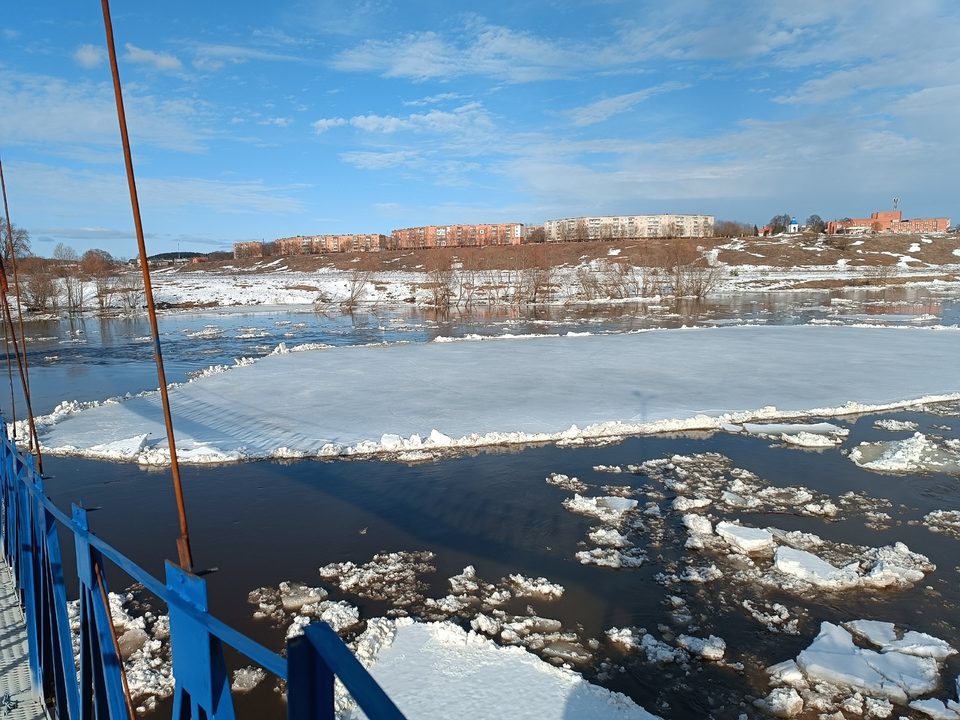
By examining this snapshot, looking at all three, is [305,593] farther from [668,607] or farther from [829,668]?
[829,668]

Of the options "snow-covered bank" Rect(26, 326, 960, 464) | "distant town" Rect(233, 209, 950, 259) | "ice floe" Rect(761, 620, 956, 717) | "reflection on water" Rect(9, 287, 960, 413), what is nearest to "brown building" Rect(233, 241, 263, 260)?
"distant town" Rect(233, 209, 950, 259)

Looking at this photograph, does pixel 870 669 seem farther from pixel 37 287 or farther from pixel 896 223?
pixel 896 223

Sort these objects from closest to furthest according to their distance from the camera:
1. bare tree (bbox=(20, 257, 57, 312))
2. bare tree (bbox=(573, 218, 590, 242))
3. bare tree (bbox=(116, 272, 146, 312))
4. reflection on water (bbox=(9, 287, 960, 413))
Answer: reflection on water (bbox=(9, 287, 960, 413)) < bare tree (bbox=(20, 257, 57, 312)) < bare tree (bbox=(116, 272, 146, 312)) < bare tree (bbox=(573, 218, 590, 242))

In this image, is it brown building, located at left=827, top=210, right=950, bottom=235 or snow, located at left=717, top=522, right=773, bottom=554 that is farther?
brown building, located at left=827, top=210, right=950, bottom=235

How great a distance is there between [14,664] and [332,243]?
161747mm

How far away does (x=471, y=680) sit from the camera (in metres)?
4.01

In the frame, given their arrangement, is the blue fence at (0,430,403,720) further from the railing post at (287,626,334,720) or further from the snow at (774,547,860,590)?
the snow at (774,547,860,590)

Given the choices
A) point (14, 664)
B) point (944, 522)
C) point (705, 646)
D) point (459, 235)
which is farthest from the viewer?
point (459, 235)

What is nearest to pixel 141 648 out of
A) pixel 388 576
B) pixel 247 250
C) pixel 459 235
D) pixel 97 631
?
pixel 388 576

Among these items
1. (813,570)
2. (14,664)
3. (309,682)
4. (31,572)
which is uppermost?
(309,682)

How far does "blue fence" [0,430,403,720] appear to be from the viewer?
3.67 feet

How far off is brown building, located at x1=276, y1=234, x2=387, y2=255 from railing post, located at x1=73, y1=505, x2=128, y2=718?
142m

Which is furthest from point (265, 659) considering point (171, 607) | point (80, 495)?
point (80, 495)

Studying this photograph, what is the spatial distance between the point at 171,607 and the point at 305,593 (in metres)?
4.00
